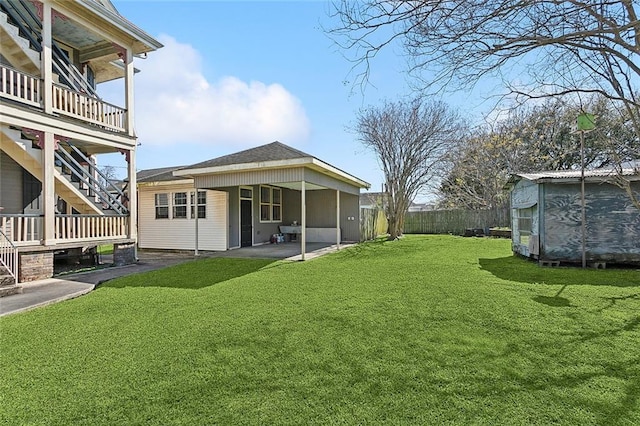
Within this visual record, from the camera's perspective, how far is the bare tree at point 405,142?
1689 cm

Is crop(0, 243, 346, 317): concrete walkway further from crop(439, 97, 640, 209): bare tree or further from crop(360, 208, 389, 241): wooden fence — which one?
crop(439, 97, 640, 209): bare tree

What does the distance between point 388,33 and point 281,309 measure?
150 inches

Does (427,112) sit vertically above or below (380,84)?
Answer: above

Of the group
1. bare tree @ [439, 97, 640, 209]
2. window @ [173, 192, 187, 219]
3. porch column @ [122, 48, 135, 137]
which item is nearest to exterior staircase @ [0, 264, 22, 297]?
porch column @ [122, 48, 135, 137]

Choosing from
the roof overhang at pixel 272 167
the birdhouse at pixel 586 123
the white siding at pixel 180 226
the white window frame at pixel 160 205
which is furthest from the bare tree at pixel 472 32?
the white window frame at pixel 160 205

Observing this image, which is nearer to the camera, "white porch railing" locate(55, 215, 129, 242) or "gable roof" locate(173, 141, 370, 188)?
"white porch railing" locate(55, 215, 129, 242)

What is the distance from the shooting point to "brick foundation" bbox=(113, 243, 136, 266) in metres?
9.16

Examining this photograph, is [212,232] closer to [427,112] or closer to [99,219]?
[99,219]

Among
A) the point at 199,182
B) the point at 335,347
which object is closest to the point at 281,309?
the point at 335,347

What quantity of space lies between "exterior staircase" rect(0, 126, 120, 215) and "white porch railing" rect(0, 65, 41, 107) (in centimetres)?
72

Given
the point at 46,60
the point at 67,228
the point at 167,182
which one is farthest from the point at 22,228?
the point at 167,182

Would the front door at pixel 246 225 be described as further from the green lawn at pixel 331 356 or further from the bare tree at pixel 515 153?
the bare tree at pixel 515 153

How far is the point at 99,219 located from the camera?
8703mm

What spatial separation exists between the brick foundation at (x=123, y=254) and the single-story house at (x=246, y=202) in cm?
224
